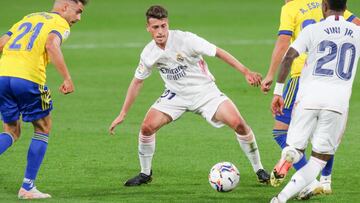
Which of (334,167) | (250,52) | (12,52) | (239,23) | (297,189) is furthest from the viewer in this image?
(239,23)

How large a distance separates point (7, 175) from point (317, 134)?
431cm

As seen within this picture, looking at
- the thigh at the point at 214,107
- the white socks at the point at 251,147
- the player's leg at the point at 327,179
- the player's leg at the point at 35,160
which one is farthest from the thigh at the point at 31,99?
the player's leg at the point at 327,179

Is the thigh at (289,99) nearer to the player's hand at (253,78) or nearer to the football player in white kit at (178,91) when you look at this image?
the football player in white kit at (178,91)

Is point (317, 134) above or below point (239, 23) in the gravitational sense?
above

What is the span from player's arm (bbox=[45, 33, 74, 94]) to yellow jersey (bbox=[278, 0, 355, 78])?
2.59 metres

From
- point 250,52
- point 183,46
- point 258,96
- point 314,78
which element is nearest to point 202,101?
point 183,46

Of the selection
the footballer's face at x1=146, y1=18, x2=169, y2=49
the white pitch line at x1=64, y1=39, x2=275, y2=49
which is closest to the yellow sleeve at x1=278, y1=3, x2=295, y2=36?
the footballer's face at x1=146, y1=18, x2=169, y2=49

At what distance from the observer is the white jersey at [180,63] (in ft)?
37.0

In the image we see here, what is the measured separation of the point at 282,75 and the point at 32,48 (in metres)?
2.87

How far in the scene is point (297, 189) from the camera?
375 inches

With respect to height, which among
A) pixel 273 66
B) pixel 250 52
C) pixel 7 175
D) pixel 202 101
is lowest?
pixel 250 52

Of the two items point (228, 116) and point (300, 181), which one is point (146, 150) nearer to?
point (228, 116)

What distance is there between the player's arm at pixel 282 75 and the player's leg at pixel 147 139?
207 centimetres

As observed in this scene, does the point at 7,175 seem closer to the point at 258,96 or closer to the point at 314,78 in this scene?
the point at 314,78
